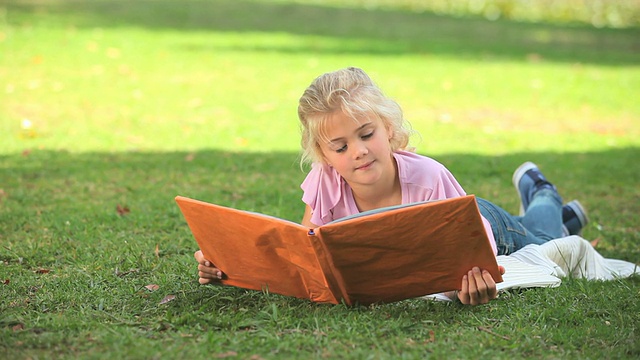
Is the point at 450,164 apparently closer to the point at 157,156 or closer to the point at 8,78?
the point at 157,156

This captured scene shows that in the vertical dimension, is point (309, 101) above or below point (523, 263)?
above

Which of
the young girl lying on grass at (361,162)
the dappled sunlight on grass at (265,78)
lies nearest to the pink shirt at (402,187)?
the young girl lying on grass at (361,162)

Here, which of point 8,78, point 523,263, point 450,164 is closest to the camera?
point 523,263

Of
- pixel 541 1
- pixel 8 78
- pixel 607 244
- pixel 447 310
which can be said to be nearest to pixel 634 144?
pixel 607 244

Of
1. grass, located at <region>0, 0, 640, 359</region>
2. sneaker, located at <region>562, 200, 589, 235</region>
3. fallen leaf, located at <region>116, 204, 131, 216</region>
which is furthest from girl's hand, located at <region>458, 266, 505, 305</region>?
fallen leaf, located at <region>116, 204, 131, 216</region>

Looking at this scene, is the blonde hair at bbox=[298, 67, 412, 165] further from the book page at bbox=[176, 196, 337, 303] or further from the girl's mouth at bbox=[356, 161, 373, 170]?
the book page at bbox=[176, 196, 337, 303]

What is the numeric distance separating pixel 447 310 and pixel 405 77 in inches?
296

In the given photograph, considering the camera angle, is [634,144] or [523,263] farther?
[634,144]

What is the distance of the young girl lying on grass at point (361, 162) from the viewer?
3582 millimetres

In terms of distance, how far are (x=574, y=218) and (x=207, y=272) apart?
2.48 meters

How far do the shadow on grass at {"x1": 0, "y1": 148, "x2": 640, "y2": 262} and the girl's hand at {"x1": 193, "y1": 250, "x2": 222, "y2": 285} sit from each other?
1.10 meters

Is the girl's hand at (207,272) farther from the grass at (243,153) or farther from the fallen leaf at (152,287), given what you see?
the fallen leaf at (152,287)

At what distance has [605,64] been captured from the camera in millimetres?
12422

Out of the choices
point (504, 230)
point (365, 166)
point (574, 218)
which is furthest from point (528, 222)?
point (365, 166)
